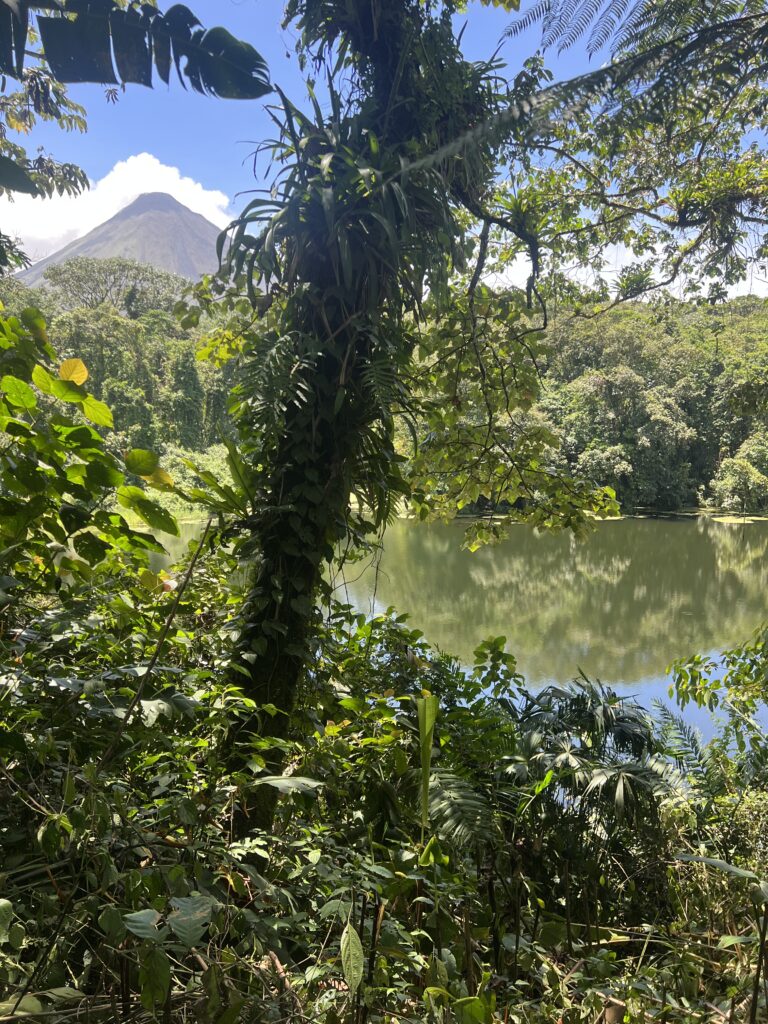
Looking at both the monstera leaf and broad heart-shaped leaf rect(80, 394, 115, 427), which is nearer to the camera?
broad heart-shaped leaf rect(80, 394, 115, 427)

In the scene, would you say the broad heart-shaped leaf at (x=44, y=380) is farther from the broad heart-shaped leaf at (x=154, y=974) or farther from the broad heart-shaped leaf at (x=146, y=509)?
the broad heart-shaped leaf at (x=154, y=974)

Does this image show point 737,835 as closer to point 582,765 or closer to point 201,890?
point 582,765

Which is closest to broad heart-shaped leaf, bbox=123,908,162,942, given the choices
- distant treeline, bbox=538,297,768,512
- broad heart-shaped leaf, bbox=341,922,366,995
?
broad heart-shaped leaf, bbox=341,922,366,995

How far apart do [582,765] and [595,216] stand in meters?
2.65

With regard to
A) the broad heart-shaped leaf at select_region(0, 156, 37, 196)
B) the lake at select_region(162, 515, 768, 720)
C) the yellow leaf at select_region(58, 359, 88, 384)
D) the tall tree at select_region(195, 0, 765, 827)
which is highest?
the lake at select_region(162, 515, 768, 720)

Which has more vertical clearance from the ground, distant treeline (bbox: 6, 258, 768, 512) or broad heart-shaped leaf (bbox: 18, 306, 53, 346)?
distant treeline (bbox: 6, 258, 768, 512)

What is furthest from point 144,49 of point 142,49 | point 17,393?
point 17,393

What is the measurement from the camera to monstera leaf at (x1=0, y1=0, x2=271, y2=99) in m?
1.34

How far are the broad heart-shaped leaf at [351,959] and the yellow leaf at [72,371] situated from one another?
0.86 metres

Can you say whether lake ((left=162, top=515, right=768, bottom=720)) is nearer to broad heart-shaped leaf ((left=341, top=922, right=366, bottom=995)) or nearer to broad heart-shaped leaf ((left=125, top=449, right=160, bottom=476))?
broad heart-shaped leaf ((left=125, top=449, right=160, bottom=476))

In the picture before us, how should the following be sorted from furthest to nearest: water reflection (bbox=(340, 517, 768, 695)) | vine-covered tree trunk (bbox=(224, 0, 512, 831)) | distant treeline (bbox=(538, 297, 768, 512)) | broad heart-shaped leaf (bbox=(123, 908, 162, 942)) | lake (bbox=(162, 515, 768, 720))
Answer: distant treeline (bbox=(538, 297, 768, 512)) → water reflection (bbox=(340, 517, 768, 695)) → lake (bbox=(162, 515, 768, 720)) → vine-covered tree trunk (bbox=(224, 0, 512, 831)) → broad heart-shaped leaf (bbox=(123, 908, 162, 942))

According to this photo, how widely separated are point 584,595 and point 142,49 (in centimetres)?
930

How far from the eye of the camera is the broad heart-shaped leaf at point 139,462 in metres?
0.99

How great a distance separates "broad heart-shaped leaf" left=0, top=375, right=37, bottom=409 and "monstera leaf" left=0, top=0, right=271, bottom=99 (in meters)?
0.76
